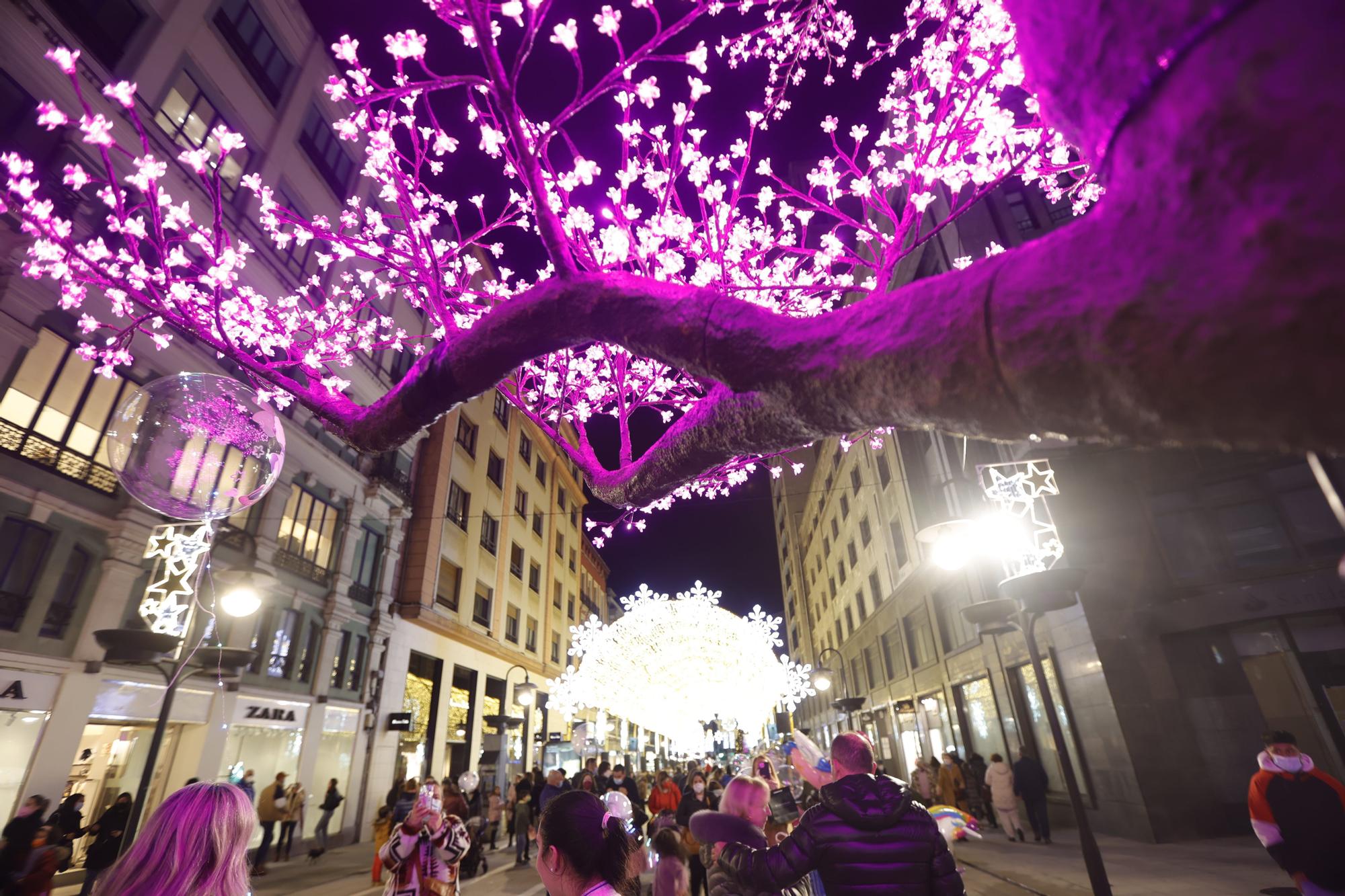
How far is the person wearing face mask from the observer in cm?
904

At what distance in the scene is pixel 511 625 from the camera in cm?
2981

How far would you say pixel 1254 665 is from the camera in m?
11.1

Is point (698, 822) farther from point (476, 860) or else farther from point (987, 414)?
→ point (476, 860)

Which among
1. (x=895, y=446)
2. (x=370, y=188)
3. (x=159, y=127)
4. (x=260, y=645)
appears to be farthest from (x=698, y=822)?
(x=370, y=188)

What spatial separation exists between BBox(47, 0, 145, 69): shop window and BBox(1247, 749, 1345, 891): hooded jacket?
21.7 metres

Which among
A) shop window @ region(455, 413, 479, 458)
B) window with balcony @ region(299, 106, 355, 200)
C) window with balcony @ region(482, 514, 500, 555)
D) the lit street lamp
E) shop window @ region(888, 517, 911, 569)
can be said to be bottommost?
the lit street lamp

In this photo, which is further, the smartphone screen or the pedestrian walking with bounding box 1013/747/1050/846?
the pedestrian walking with bounding box 1013/747/1050/846

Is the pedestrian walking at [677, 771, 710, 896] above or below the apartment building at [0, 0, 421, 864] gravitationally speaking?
below

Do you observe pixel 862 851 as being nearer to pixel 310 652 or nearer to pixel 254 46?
pixel 310 652

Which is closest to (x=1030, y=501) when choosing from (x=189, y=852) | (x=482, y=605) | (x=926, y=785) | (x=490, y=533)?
(x=926, y=785)

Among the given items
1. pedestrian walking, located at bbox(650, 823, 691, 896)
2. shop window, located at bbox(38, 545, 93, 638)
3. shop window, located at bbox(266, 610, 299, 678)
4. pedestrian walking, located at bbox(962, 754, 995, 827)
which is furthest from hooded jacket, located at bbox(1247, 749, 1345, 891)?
shop window, located at bbox(266, 610, 299, 678)

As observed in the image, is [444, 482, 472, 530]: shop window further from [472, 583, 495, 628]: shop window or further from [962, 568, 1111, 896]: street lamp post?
[962, 568, 1111, 896]: street lamp post

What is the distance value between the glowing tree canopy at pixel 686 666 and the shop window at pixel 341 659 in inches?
364

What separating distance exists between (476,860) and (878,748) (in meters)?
21.7
